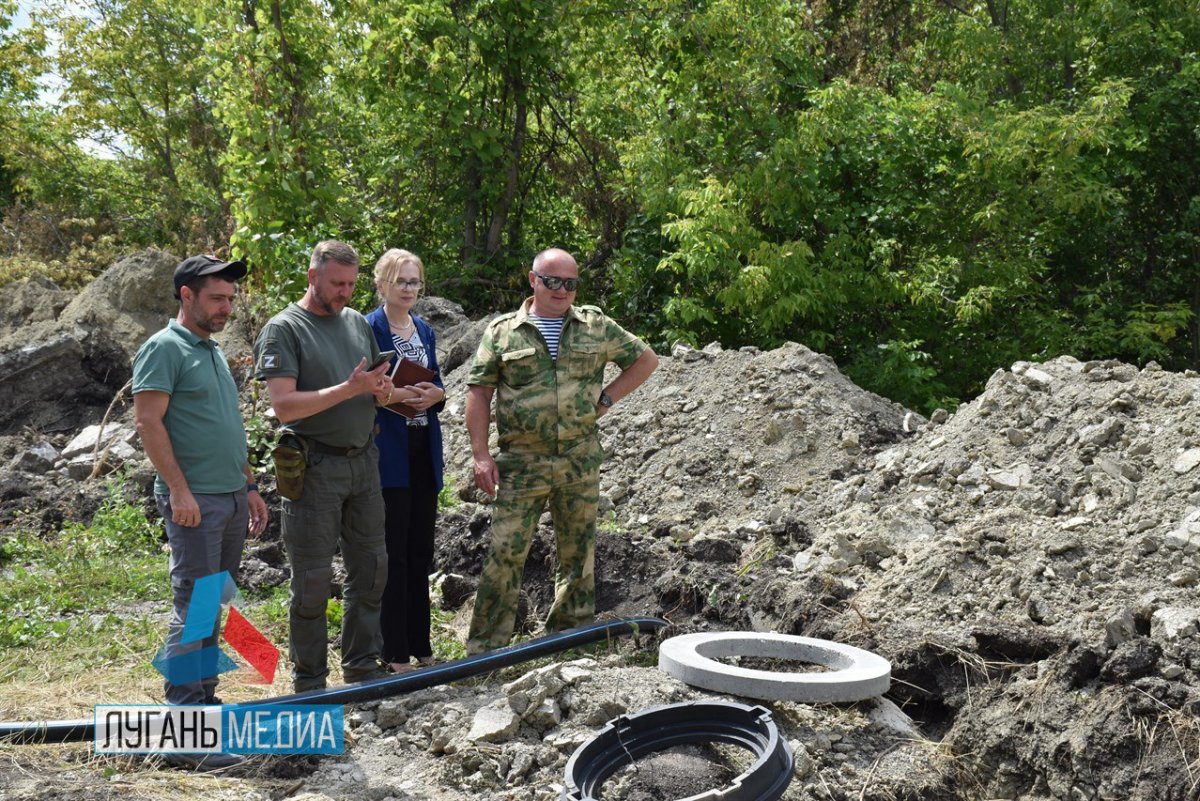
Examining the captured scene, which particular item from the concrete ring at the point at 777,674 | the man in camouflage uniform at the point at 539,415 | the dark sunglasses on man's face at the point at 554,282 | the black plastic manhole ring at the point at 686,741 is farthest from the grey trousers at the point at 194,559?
the concrete ring at the point at 777,674

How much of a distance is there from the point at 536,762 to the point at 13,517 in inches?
240

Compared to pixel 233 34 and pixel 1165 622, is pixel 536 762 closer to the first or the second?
pixel 1165 622

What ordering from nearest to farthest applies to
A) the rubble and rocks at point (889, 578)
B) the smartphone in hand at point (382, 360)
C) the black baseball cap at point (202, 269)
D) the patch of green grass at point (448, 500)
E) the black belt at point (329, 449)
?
the rubble and rocks at point (889, 578) → the black baseball cap at point (202, 269) → the smartphone in hand at point (382, 360) → the black belt at point (329, 449) → the patch of green grass at point (448, 500)

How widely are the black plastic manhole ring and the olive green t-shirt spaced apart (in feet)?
5.07

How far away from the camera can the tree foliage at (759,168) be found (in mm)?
9727

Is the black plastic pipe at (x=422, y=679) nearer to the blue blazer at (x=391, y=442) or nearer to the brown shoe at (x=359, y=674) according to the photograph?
the brown shoe at (x=359, y=674)

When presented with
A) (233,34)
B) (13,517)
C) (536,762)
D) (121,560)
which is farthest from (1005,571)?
(233,34)

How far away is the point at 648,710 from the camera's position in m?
3.84

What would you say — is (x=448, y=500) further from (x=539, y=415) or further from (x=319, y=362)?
(x=319, y=362)

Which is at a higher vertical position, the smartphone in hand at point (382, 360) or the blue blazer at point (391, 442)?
the smartphone in hand at point (382, 360)

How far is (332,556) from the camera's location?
178 inches

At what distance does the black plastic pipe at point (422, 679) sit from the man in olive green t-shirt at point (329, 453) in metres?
0.27

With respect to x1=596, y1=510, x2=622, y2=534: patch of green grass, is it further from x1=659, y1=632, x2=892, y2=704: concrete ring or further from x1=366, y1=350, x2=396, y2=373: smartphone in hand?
x1=366, y1=350, x2=396, y2=373: smartphone in hand

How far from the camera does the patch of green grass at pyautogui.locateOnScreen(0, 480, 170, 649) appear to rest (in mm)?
6023
